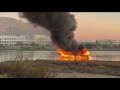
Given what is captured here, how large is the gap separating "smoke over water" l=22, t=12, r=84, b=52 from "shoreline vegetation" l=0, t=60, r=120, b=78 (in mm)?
951

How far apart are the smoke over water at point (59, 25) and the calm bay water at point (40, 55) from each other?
1.00 meters

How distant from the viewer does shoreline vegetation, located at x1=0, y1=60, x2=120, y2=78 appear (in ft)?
36.3

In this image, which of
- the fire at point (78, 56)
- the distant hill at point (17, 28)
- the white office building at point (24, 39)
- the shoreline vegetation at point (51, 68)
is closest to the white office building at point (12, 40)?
the white office building at point (24, 39)

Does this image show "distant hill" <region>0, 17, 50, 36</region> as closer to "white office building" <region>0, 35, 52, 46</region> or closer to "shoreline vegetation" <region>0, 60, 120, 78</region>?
"white office building" <region>0, 35, 52, 46</region>

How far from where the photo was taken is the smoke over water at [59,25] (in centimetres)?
1201

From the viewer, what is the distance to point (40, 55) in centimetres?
1128

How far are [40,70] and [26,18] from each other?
1976 mm

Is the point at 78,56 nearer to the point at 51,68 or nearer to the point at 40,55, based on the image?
the point at 51,68

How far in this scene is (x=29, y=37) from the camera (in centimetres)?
1177
